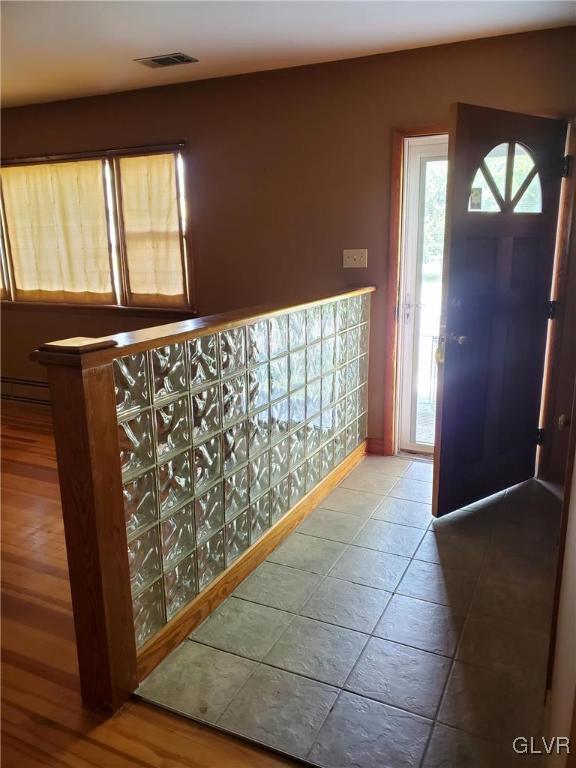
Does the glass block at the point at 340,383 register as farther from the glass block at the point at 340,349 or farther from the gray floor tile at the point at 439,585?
the gray floor tile at the point at 439,585

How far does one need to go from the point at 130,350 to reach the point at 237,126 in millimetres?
2690

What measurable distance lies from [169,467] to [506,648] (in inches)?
51.1

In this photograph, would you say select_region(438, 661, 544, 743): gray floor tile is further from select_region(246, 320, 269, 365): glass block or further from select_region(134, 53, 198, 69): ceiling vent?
select_region(134, 53, 198, 69): ceiling vent

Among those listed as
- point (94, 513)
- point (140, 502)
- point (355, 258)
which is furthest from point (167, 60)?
point (94, 513)

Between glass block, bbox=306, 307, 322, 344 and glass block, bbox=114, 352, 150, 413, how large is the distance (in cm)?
118

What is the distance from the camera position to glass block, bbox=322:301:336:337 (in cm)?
290

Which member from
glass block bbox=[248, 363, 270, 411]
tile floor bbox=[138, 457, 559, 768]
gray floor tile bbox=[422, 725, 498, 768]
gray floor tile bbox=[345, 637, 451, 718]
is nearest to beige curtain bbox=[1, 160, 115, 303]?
glass block bbox=[248, 363, 270, 411]

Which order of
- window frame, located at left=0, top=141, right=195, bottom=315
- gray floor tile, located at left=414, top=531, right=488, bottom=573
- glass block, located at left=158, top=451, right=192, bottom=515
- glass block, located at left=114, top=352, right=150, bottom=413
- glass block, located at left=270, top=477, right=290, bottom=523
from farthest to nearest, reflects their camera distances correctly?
window frame, located at left=0, top=141, right=195, bottom=315
glass block, located at left=270, top=477, right=290, bottom=523
gray floor tile, located at left=414, top=531, right=488, bottom=573
glass block, located at left=158, top=451, right=192, bottom=515
glass block, located at left=114, top=352, right=150, bottom=413

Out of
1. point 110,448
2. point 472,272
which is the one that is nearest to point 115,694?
point 110,448

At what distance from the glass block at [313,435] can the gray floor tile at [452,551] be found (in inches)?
27.6

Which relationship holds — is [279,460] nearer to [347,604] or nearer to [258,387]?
[258,387]

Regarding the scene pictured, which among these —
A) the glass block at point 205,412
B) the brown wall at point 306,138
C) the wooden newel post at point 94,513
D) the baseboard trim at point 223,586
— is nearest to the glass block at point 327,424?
the baseboard trim at point 223,586

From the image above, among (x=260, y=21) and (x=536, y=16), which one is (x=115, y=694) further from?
(x=536, y=16)

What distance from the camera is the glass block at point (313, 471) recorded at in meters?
2.93
